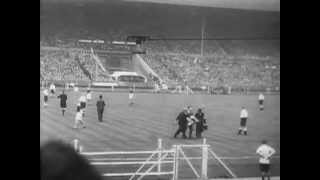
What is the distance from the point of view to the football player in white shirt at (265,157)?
309 centimetres

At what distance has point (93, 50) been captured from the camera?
297cm

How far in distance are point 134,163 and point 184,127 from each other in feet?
1.27

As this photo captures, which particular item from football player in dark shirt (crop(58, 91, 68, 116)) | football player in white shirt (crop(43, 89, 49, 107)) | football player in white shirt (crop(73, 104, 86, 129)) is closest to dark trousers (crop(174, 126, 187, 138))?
football player in white shirt (crop(73, 104, 86, 129))

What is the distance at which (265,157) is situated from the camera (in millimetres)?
3096

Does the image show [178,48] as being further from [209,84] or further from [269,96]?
[269,96]

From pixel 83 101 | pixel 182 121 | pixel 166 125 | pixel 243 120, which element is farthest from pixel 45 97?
pixel 243 120

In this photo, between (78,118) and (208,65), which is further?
(208,65)

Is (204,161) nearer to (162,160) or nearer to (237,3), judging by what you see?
(162,160)

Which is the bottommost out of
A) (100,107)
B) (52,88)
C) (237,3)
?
(100,107)

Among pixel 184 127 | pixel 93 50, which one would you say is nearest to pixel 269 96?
pixel 184 127

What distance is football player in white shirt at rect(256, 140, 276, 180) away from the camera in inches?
122

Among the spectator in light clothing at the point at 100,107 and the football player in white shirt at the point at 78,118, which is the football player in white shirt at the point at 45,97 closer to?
the football player in white shirt at the point at 78,118
